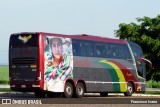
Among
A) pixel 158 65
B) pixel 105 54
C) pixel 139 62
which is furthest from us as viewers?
pixel 158 65

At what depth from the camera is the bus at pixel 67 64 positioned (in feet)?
91.5

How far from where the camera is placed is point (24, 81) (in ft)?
93.0

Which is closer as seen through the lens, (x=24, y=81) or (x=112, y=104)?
(x=112, y=104)

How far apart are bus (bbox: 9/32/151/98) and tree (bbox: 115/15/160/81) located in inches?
410

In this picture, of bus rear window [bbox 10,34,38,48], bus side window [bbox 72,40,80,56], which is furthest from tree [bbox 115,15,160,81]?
bus rear window [bbox 10,34,38,48]

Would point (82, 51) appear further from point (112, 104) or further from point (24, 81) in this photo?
point (112, 104)

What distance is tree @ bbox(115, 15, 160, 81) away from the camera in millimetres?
44344

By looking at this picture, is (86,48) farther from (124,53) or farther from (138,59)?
(138,59)

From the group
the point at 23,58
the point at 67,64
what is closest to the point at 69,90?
the point at 67,64

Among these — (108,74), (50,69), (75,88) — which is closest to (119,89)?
(108,74)

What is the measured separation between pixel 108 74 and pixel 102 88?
0.98 meters

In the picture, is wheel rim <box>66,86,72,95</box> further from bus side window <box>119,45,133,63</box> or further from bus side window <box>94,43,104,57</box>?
bus side window <box>119,45,133,63</box>

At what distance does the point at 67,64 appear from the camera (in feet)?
95.8

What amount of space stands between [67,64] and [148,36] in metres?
17.5
